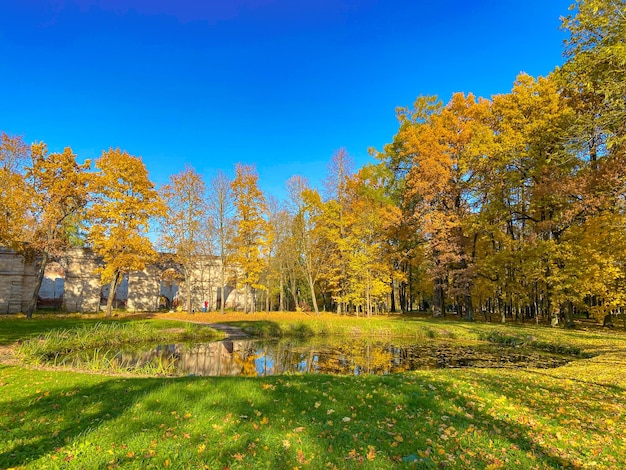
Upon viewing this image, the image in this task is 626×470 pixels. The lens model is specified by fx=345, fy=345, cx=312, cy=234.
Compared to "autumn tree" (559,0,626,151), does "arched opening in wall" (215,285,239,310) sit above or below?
below

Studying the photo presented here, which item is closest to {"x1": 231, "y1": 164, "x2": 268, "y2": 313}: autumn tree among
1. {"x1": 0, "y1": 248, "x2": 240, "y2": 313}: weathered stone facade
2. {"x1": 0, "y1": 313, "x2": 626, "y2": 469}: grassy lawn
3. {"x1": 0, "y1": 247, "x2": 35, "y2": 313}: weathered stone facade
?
{"x1": 0, "y1": 248, "x2": 240, "y2": 313}: weathered stone facade

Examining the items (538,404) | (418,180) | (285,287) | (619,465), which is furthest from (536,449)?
(285,287)

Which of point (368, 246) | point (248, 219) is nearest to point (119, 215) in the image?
point (248, 219)

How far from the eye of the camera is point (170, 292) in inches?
1532

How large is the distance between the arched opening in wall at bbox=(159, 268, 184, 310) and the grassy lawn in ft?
96.3

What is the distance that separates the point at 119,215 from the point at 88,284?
39.7 feet

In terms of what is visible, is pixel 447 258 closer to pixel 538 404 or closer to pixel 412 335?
pixel 412 335

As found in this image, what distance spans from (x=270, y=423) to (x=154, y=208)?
81.0ft

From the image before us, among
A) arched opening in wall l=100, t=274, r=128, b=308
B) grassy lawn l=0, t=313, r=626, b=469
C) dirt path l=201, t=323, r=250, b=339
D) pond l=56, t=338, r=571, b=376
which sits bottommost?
pond l=56, t=338, r=571, b=376

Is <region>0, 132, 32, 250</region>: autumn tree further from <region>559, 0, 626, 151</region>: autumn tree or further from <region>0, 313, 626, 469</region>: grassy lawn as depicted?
<region>559, 0, 626, 151</region>: autumn tree

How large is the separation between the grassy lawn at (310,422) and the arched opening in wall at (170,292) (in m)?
29.4

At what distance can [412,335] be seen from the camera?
21.3 m

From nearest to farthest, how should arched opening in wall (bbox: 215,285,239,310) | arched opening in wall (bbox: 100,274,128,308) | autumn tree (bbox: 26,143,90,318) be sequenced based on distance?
autumn tree (bbox: 26,143,90,318)
arched opening in wall (bbox: 100,274,128,308)
arched opening in wall (bbox: 215,285,239,310)

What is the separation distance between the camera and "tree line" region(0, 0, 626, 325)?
1930 centimetres
